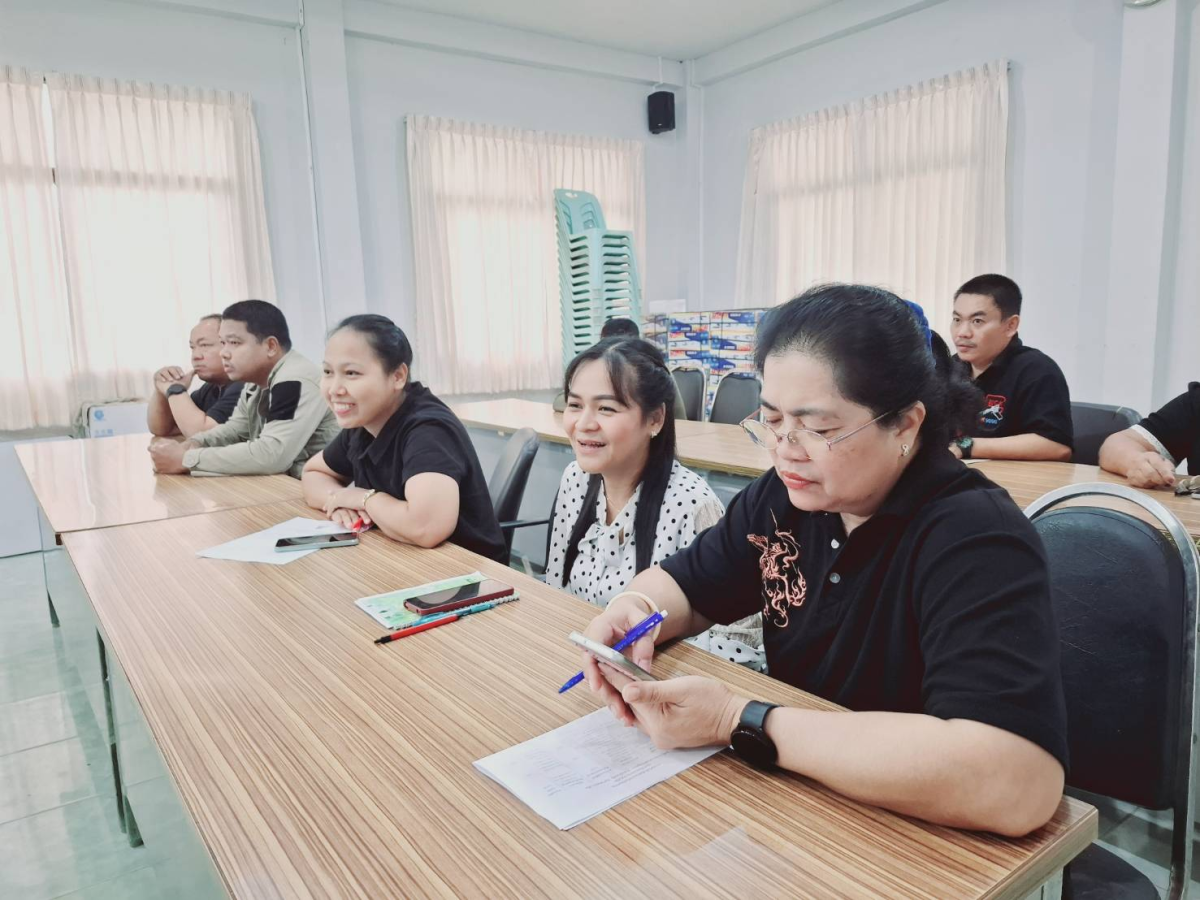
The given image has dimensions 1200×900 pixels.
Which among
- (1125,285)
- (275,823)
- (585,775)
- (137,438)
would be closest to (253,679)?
(275,823)

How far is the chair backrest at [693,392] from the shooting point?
5.12m

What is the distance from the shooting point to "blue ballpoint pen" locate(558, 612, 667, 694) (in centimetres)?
113

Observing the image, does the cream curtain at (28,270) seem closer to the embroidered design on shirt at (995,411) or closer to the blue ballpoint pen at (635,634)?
the blue ballpoint pen at (635,634)

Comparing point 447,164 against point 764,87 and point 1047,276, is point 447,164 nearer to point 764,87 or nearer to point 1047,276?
point 764,87

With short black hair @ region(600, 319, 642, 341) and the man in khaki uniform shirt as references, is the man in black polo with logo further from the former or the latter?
the man in khaki uniform shirt

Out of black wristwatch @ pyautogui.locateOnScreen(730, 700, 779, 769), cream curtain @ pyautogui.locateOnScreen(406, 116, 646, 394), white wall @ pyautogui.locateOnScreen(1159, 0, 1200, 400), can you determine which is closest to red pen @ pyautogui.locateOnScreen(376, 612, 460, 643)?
black wristwatch @ pyautogui.locateOnScreen(730, 700, 779, 769)

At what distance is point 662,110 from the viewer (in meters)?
6.57

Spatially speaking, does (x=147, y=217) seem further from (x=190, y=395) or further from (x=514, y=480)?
(x=514, y=480)

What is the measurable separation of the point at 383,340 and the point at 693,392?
126 inches

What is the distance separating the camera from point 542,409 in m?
4.77

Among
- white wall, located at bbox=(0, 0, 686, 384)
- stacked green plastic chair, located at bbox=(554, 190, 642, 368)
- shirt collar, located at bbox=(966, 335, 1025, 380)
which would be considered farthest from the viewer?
stacked green plastic chair, located at bbox=(554, 190, 642, 368)

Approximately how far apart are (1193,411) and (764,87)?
462 cm

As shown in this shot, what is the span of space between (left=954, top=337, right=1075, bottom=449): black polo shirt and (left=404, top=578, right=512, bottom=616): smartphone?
2.15 m

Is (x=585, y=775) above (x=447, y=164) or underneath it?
underneath
